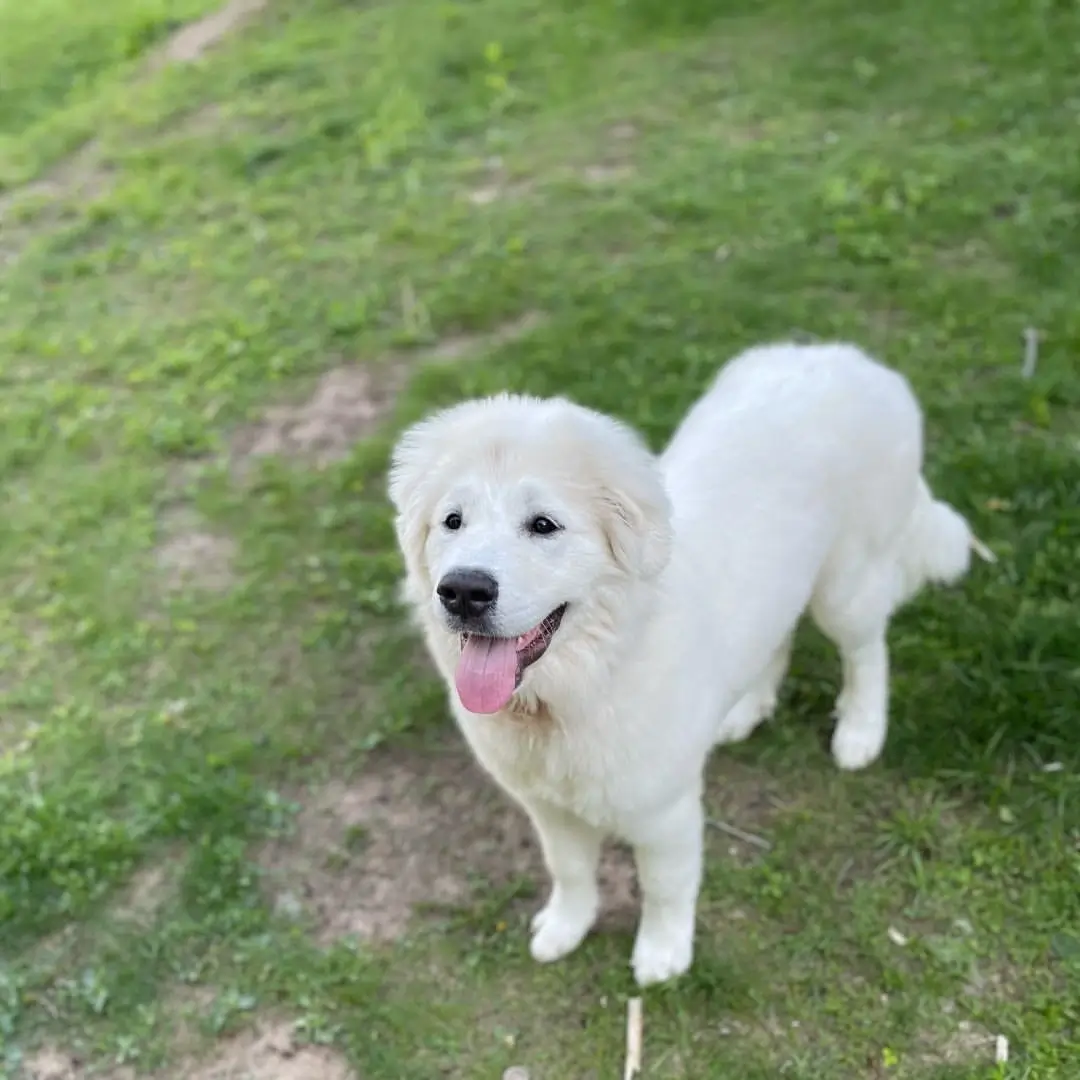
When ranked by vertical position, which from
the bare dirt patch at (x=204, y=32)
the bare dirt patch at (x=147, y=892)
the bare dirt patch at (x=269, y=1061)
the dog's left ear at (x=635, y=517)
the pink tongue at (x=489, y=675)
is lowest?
the bare dirt patch at (x=269, y=1061)

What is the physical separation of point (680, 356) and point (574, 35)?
14.1ft

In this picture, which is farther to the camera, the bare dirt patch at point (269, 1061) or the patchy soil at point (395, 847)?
the patchy soil at point (395, 847)

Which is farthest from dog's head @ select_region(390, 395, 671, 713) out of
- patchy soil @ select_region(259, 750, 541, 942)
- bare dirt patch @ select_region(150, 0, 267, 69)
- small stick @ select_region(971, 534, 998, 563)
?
bare dirt patch @ select_region(150, 0, 267, 69)

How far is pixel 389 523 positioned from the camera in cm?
481

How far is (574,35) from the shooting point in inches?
332

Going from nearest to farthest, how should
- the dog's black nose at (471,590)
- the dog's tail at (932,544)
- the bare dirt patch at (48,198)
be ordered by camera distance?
the dog's black nose at (471,590) → the dog's tail at (932,544) → the bare dirt patch at (48,198)

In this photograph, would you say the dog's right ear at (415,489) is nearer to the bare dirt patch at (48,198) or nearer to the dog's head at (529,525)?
the dog's head at (529,525)

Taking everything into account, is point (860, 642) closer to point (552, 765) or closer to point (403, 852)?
point (552, 765)

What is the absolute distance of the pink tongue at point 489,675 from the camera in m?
2.39

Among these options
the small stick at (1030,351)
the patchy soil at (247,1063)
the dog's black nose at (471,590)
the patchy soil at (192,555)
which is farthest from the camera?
the small stick at (1030,351)

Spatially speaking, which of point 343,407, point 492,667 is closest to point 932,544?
point 492,667

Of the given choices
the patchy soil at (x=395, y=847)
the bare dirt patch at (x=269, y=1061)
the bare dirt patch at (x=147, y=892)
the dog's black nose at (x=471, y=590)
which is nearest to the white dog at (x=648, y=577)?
the dog's black nose at (x=471, y=590)

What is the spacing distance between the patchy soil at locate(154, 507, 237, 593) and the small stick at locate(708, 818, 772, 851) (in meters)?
2.29

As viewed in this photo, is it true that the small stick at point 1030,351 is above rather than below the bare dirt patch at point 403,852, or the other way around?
above
